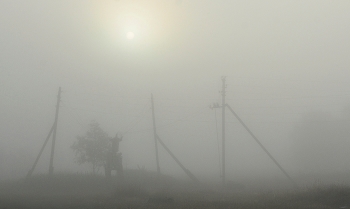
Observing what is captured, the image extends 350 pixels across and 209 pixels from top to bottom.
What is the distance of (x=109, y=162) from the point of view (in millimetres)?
38938

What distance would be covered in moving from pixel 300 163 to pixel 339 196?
46.0m

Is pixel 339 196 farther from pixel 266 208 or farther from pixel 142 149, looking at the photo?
pixel 142 149

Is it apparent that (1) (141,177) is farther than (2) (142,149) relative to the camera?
No

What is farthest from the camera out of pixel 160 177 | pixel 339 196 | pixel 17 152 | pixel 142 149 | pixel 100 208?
pixel 142 149

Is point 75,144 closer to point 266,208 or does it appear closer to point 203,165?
point 266,208

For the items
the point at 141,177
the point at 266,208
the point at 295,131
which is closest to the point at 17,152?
the point at 141,177

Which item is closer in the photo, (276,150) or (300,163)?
(300,163)

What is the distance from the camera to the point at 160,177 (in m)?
41.9

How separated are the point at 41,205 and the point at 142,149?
362ft

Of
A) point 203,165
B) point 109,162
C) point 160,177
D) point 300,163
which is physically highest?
point 109,162

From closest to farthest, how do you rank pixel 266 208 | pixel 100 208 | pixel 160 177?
pixel 266 208 → pixel 100 208 → pixel 160 177

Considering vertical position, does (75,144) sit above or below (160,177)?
above

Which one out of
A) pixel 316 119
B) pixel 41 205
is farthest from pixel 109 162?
pixel 316 119

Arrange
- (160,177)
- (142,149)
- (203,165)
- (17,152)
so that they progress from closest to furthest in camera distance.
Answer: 1. (160,177)
2. (17,152)
3. (203,165)
4. (142,149)
